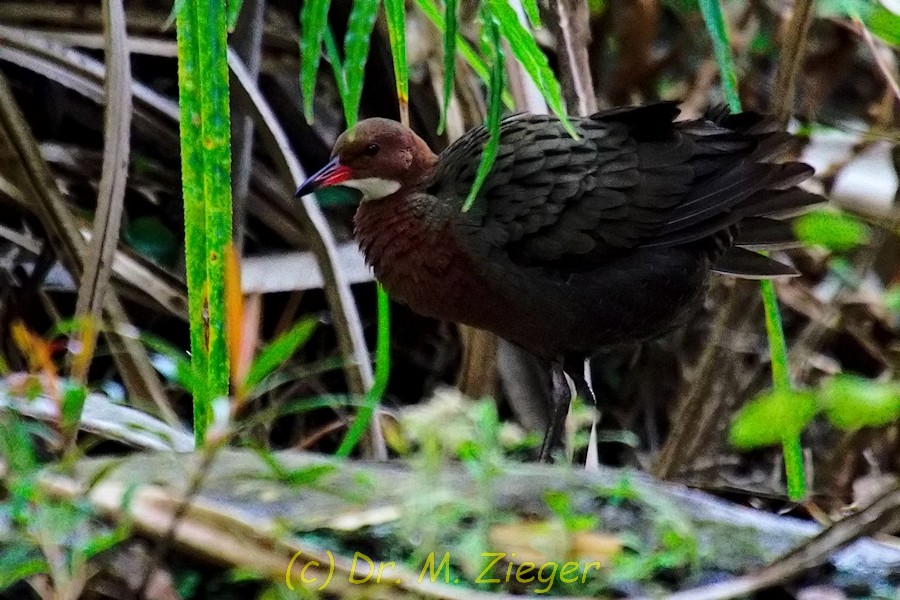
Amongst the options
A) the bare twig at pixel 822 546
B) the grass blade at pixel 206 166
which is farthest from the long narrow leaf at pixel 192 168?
the bare twig at pixel 822 546

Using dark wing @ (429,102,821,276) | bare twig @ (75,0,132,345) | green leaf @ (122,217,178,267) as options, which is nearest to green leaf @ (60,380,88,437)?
bare twig @ (75,0,132,345)

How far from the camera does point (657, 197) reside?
2221 millimetres

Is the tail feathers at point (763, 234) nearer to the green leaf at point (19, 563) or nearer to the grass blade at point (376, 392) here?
the grass blade at point (376, 392)

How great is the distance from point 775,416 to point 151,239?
2.47 m

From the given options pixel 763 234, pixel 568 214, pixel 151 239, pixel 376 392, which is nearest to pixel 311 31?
pixel 376 392

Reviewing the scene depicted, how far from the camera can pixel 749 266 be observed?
2.41 meters

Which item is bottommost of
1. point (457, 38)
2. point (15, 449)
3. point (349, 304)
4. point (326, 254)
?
point (349, 304)

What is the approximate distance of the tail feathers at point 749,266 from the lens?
2.38 m

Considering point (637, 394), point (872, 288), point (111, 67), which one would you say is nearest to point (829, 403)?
point (111, 67)

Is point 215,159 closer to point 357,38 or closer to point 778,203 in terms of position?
point 357,38

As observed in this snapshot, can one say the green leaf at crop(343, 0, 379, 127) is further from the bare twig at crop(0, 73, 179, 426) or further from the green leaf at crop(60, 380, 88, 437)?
the bare twig at crop(0, 73, 179, 426)

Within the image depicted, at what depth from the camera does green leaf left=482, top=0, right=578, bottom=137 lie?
1.55 meters

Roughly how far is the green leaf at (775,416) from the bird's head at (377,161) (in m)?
1.68

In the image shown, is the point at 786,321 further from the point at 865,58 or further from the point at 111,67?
the point at 111,67
